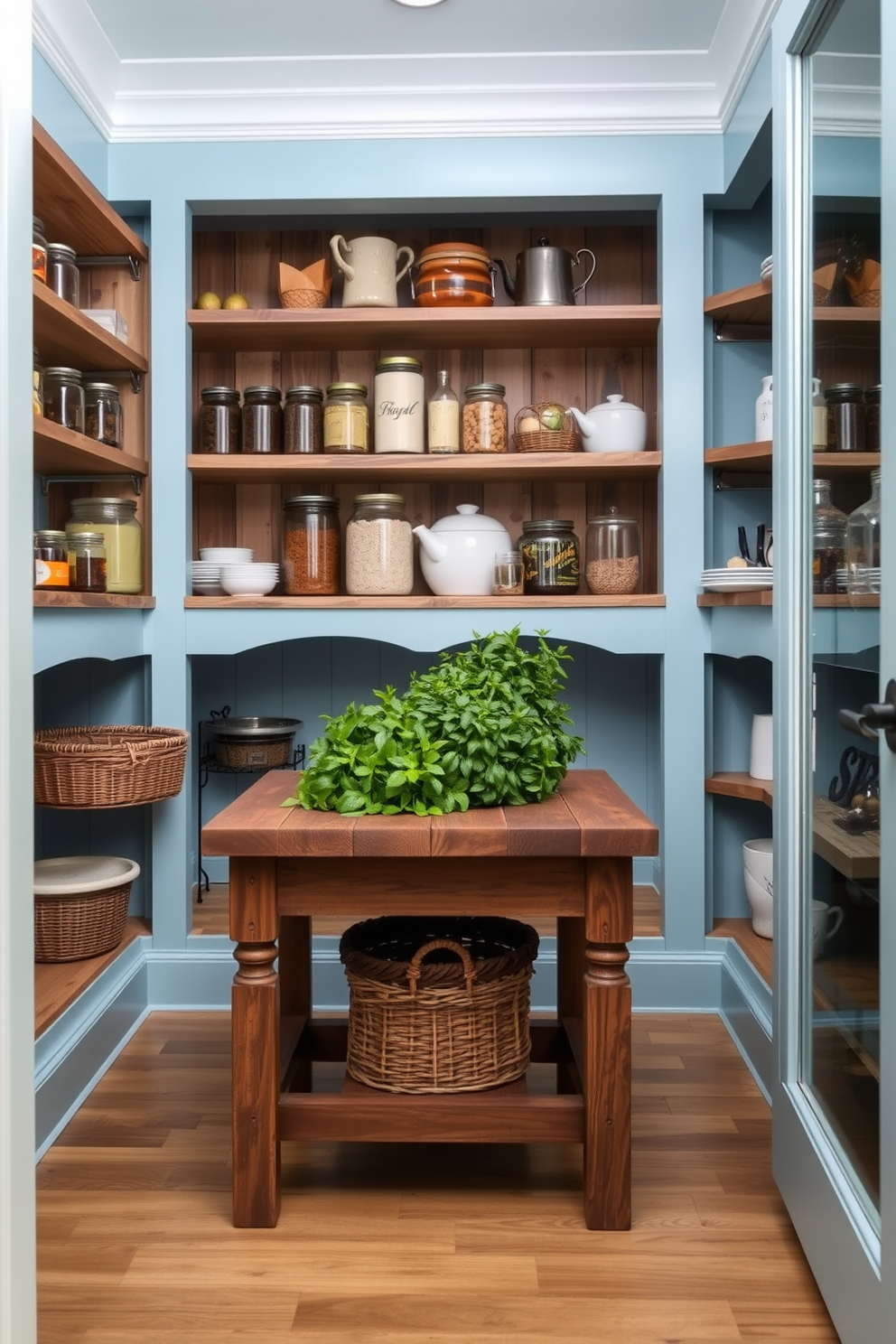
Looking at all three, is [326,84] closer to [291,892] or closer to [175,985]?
[291,892]

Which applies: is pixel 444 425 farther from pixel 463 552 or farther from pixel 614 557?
pixel 614 557

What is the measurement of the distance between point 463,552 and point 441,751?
1.16 meters

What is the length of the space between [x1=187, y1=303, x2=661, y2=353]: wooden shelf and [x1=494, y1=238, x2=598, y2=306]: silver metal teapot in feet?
0.23

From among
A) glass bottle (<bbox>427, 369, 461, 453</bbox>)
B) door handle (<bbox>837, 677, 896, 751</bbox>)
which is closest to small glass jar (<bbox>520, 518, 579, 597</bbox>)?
glass bottle (<bbox>427, 369, 461, 453</bbox>)

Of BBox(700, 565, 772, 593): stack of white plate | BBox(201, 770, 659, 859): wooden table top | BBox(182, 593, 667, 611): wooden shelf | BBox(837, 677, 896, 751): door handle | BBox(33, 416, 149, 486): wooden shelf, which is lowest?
BBox(201, 770, 659, 859): wooden table top

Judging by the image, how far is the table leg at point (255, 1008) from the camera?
1853mm

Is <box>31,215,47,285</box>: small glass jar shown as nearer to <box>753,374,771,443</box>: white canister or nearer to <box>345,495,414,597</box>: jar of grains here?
<box>345,495,414,597</box>: jar of grains

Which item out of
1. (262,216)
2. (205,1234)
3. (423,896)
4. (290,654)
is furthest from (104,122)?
(205,1234)

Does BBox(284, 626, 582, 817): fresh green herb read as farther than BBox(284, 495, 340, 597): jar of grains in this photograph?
No

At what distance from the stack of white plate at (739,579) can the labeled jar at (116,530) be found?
1.49 m

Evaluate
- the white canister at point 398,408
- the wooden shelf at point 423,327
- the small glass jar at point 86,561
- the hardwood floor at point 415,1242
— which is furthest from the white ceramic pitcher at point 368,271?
the hardwood floor at point 415,1242

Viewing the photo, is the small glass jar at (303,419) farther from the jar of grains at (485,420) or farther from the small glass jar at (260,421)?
the jar of grains at (485,420)

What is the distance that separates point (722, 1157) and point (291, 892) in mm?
1003

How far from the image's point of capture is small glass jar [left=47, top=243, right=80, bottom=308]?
2525 mm
